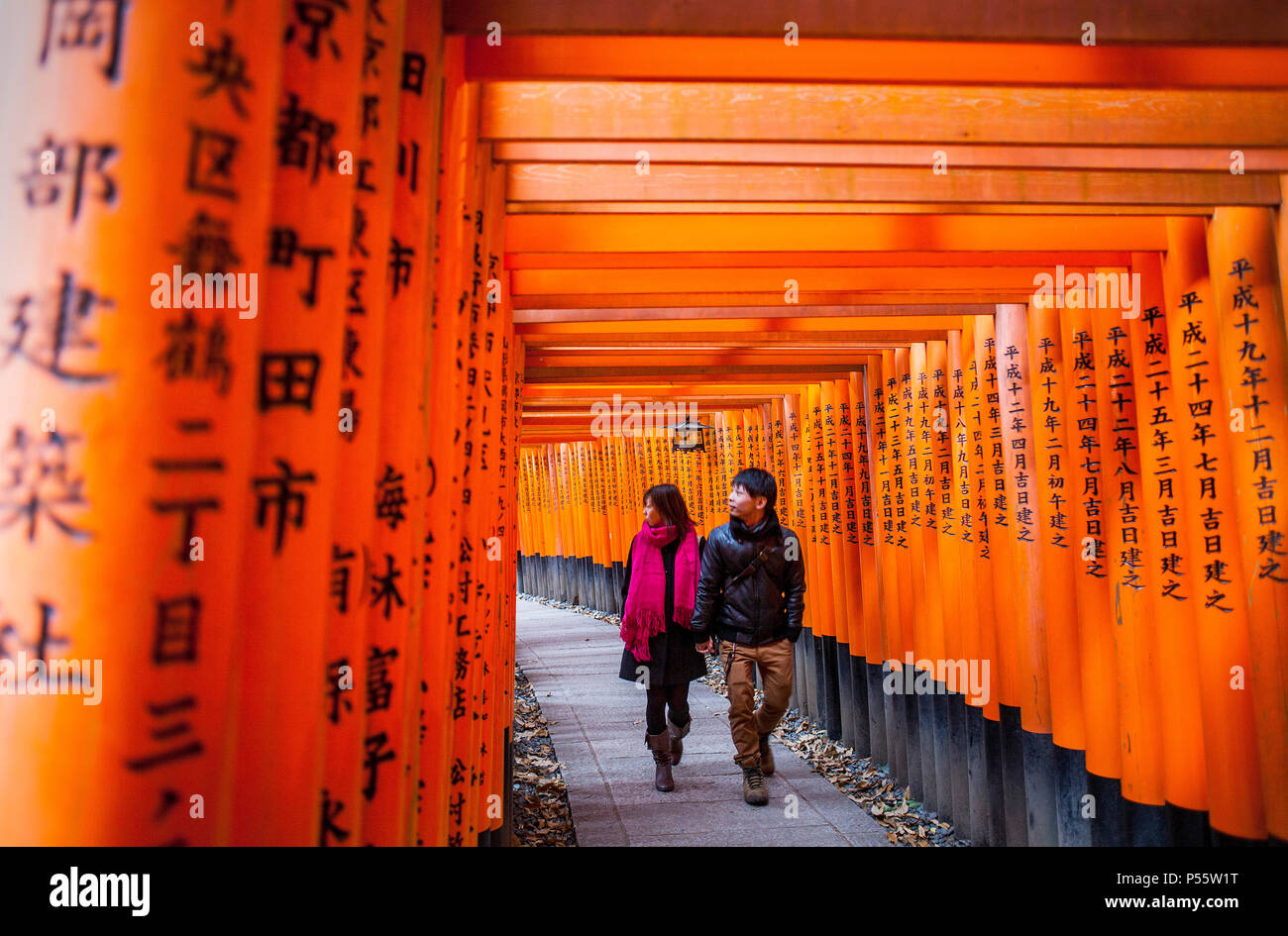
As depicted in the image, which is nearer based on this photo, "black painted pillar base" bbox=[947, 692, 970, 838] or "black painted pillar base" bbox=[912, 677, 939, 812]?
"black painted pillar base" bbox=[947, 692, 970, 838]

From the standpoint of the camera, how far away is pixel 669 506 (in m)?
5.80

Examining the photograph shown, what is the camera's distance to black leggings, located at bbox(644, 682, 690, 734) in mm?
5656

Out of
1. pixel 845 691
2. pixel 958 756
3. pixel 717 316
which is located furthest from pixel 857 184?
pixel 845 691

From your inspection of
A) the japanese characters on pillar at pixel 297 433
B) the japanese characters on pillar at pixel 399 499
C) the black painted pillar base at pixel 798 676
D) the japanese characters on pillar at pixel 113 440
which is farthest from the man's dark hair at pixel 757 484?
the japanese characters on pillar at pixel 113 440

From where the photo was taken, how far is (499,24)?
2244 millimetres

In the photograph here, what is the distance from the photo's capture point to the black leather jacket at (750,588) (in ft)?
17.3

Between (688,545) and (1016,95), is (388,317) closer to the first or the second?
(1016,95)

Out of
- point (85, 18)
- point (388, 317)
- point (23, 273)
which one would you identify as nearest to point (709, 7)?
point (388, 317)

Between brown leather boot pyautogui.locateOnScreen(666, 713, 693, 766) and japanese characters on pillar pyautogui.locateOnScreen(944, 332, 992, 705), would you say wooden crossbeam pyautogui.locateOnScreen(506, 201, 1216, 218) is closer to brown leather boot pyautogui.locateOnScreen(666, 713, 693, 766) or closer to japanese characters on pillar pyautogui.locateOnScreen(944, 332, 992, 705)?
japanese characters on pillar pyautogui.locateOnScreen(944, 332, 992, 705)

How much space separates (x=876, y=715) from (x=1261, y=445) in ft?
13.4

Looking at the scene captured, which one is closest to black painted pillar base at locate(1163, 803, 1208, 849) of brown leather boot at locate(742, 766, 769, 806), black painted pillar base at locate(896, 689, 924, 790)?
black painted pillar base at locate(896, 689, 924, 790)

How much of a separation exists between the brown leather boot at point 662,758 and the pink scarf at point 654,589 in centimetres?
66

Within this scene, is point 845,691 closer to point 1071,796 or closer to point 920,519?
point 920,519

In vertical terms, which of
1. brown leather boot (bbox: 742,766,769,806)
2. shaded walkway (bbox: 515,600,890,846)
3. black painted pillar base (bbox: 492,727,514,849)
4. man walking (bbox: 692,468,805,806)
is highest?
man walking (bbox: 692,468,805,806)
